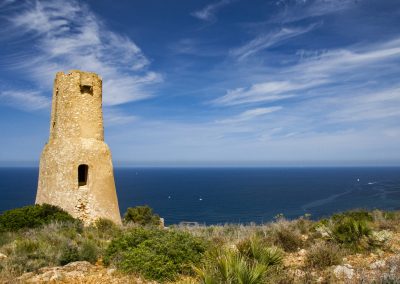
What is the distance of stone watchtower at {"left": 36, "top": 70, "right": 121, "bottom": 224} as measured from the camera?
44.7 ft

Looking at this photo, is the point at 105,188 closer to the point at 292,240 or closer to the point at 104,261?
the point at 104,261

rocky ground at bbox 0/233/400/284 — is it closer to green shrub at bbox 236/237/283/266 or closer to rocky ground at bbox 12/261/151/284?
rocky ground at bbox 12/261/151/284

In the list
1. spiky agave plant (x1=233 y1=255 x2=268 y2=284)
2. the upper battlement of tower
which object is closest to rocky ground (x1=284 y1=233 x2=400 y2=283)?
spiky agave plant (x1=233 y1=255 x2=268 y2=284)

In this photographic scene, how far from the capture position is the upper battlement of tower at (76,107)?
45.7 feet

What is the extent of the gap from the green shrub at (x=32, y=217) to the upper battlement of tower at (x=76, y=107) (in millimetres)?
3053

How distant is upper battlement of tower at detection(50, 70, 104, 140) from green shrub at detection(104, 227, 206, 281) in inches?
286

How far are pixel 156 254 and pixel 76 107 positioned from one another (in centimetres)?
908

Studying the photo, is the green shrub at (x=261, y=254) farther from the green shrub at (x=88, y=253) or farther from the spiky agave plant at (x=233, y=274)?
the green shrub at (x=88, y=253)

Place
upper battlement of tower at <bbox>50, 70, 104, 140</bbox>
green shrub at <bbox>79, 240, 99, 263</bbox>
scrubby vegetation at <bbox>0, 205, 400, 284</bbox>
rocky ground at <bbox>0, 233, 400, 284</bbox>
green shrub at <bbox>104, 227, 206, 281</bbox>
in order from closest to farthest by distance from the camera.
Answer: scrubby vegetation at <bbox>0, 205, 400, 284</bbox> < rocky ground at <bbox>0, 233, 400, 284</bbox> < green shrub at <bbox>104, 227, 206, 281</bbox> < green shrub at <bbox>79, 240, 99, 263</bbox> < upper battlement of tower at <bbox>50, 70, 104, 140</bbox>

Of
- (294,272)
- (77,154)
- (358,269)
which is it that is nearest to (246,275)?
(294,272)

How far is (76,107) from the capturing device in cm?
1402

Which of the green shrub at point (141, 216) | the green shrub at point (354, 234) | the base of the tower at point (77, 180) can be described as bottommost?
the green shrub at point (141, 216)

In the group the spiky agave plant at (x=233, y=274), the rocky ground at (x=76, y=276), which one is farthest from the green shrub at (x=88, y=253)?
the spiky agave plant at (x=233, y=274)

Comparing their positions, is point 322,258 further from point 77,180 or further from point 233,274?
point 77,180
